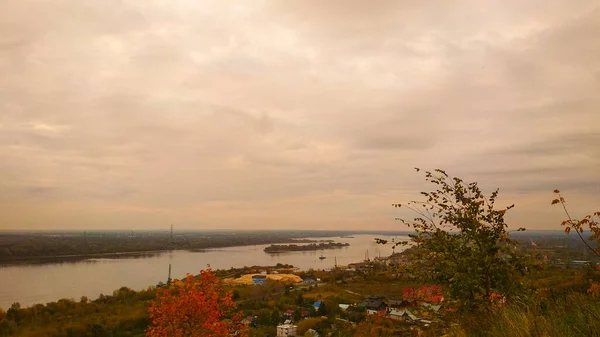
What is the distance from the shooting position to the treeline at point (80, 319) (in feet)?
84.8

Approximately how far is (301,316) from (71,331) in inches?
597


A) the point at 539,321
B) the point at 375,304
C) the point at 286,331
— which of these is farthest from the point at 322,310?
the point at 539,321

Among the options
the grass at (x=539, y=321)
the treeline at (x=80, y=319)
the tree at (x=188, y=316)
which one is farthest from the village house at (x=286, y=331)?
the grass at (x=539, y=321)

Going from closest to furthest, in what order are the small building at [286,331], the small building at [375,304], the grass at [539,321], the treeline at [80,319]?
the grass at [539,321], the small building at [286,331], the treeline at [80,319], the small building at [375,304]

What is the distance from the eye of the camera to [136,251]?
359ft

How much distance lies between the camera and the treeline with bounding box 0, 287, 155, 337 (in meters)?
25.8

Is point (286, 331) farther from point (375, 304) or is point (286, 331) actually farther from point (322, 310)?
point (375, 304)

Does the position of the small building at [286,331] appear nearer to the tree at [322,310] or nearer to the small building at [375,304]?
the tree at [322,310]

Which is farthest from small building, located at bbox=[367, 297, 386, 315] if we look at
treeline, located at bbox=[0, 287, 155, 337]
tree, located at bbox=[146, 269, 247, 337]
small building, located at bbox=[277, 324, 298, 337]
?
tree, located at bbox=[146, 269, 247, 337]

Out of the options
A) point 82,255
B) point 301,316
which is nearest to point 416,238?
point 301,316

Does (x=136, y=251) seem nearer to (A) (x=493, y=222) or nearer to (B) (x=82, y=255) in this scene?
(B) (x=82, y=255)

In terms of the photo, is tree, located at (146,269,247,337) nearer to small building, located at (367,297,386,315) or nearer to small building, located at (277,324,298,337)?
small building, located at (277,324,298,337)

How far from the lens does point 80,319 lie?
94.9 ft

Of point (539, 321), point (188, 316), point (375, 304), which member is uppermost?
point (539, 321)
